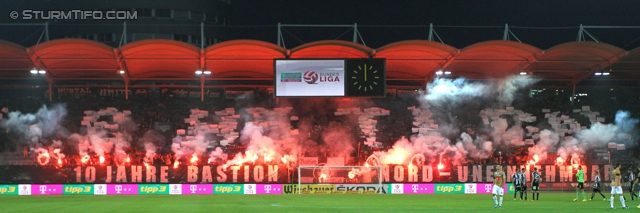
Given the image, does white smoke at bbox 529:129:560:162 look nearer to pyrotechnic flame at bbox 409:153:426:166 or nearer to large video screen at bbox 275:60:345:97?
pyrotechnic flame at bbox 409:153:426:166

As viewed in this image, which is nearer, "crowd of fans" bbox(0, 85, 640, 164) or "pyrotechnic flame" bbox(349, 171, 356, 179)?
"pyrotechnic flame" bbox(349, 171, 356, 179)

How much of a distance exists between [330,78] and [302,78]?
1610 millimetres

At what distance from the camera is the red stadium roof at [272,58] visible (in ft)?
148

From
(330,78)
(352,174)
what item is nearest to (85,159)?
(352,174)

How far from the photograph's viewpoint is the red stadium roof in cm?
4503

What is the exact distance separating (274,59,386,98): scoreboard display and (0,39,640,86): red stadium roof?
123 centimetres

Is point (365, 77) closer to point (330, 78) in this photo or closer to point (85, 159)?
point (330, 78)

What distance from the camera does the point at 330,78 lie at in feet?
144

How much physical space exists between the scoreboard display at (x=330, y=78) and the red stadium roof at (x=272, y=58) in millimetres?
1233

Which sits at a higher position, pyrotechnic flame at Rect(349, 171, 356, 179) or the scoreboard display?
the scoreboard display

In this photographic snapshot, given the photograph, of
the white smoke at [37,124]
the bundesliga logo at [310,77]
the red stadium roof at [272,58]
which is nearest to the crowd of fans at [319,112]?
the white smoke at [37,124]

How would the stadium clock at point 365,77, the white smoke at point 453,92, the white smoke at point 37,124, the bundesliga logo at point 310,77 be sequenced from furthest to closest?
the white smoke at point 453,92 < the white smoke at point 37,124 < the bundesliga logo at point 310,77 < the stadium clock at point 365,77

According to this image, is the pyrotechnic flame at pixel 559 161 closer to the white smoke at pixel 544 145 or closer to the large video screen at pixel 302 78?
the white smoke at pixel 544 145

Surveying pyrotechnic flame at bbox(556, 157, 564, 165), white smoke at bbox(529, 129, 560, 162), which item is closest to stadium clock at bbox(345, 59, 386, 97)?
white smoke at bbox(529, 129, 560, 162)
